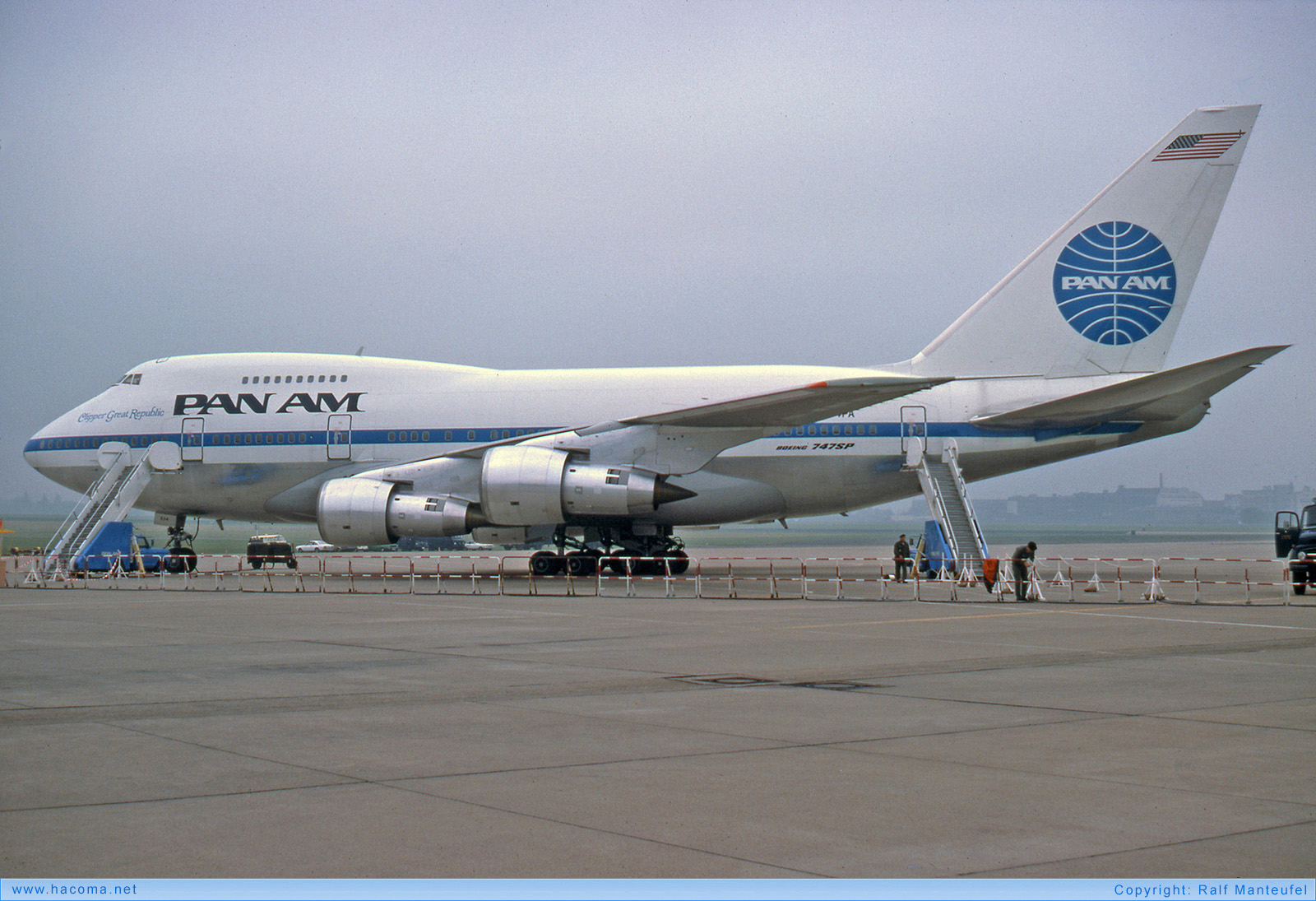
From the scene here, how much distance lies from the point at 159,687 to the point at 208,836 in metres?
5.32

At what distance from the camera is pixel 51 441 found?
32719mm

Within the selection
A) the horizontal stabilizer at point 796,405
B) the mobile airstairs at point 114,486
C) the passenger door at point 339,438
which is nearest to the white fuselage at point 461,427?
the passenger door at point 339,438

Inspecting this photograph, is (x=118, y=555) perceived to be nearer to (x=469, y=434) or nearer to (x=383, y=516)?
(x=383, y=516)

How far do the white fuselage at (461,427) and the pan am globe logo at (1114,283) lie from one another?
140cm

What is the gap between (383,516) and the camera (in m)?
26.9

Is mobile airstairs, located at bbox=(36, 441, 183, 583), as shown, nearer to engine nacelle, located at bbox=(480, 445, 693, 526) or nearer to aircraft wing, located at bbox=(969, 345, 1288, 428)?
engine nacelle, located at bbox=(480, 445, 693, 526)

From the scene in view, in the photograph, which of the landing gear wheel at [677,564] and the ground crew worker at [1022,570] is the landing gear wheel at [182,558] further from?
the ground crew worker at [1022,570]

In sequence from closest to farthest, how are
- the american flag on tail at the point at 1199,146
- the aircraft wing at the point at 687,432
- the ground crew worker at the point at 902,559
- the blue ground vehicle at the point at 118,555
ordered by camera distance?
the aircraft wing at the point at 687,432 → the american flag on tail at the point at 1199,146 → the ground crew worker at the point at 902,559 → the blue ground vehicle at the point at 118,555

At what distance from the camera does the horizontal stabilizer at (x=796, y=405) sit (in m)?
22.7

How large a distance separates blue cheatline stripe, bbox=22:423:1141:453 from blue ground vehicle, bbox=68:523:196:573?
8.07 ft

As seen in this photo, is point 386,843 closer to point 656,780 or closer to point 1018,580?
point 656,780

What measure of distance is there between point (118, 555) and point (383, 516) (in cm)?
740

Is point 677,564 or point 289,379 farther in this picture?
point 289,379

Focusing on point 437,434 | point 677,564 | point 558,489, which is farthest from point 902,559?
point 437,434
